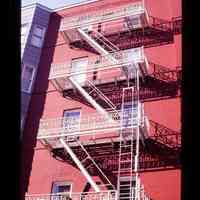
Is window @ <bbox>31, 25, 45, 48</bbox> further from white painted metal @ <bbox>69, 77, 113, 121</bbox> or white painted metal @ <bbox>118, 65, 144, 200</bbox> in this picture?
white painted metal @ <bbox>118, 65, 144, 200</bbox>

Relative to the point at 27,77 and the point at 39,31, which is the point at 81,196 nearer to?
the point at 27,77

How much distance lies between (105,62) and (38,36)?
19.4 feet

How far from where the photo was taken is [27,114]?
1752 centimetres

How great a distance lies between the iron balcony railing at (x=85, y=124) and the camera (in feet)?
45.2

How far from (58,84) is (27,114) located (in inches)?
85.7

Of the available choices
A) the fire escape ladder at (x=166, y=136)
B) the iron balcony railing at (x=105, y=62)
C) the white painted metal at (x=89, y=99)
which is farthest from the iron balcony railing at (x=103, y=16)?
the fire escape ladder at (x=166, y=136)

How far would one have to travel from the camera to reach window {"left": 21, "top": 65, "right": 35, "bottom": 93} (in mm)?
18312

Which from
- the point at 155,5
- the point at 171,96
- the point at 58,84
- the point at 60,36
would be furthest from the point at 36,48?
the point at 171,96

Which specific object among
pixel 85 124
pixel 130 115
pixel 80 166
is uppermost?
pixel 130 115

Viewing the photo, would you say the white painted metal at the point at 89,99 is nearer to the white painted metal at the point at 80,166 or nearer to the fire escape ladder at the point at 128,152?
the fire escape ladder at the point at 128,152

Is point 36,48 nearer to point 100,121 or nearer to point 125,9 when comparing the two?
point 125,9

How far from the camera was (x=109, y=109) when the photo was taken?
15508 mm

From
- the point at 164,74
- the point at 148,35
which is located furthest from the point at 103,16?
the point at 164,74
